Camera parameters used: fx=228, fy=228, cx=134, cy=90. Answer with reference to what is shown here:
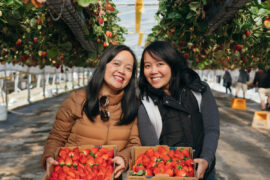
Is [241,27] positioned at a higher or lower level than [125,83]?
higher

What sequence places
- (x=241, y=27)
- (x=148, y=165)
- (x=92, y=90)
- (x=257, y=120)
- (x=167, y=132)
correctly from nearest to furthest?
1. (x=148, y=165)
2. (x=167, y=132)
3. (x=92, y=90)
4. (x=241, y=27)
5. (x=257, y=120)

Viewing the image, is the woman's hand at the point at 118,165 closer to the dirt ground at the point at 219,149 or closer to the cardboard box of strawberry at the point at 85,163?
the cardboard box of strawberry at the point at 85,163

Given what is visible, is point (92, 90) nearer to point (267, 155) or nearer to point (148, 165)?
point (148, 165)

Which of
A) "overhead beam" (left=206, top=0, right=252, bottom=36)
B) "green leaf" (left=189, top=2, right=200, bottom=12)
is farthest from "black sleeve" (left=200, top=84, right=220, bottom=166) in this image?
"green leaf" (left=189, top=2, right=200, bottom=12)

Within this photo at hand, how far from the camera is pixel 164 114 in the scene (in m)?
1.82

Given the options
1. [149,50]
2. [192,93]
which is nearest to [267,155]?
[192,93]

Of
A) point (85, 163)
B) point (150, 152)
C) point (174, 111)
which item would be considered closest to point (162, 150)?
point (150, 152)

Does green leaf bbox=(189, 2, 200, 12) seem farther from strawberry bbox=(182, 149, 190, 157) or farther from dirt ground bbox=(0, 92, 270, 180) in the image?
dirt ground bbox=(0, 92, 270, 180)

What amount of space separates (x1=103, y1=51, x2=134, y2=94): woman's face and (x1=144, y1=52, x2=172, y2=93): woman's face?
0.15 metres

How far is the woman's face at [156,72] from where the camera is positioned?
6.08ft

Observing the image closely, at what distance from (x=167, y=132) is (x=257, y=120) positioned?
7.15m

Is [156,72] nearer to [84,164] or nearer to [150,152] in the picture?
[150,152]

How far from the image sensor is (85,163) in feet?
4.83

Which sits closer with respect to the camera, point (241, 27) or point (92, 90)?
point (92, 90)
